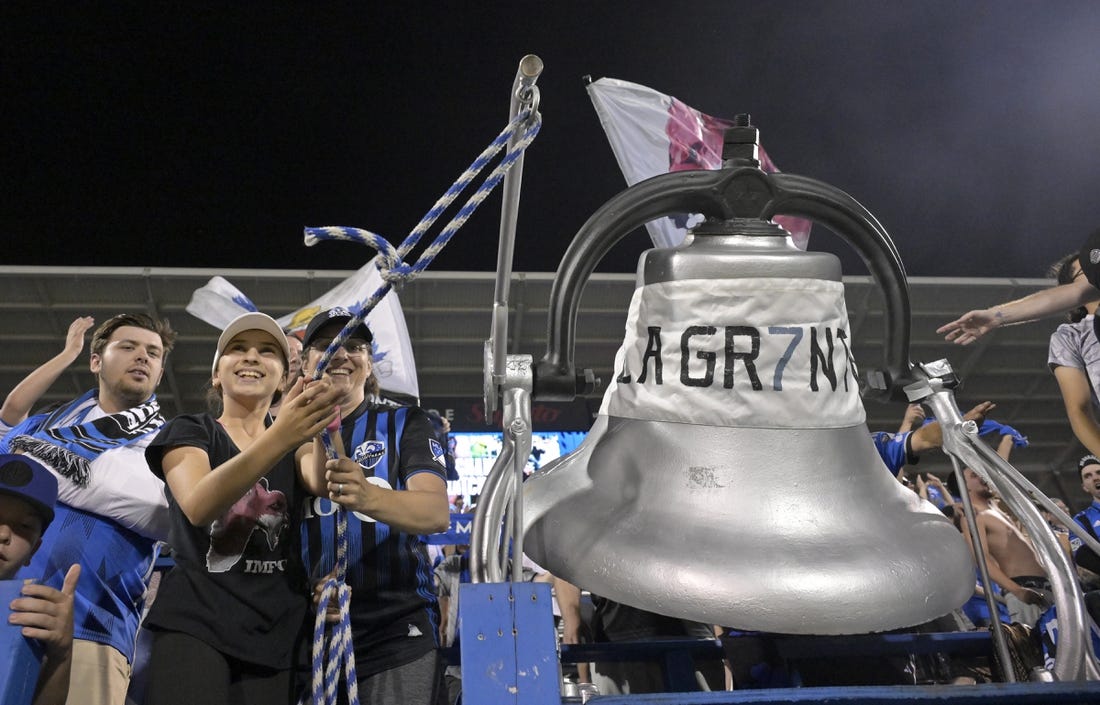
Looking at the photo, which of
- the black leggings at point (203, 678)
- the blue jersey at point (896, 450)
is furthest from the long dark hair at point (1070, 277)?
the black leggings at point (203, 678)

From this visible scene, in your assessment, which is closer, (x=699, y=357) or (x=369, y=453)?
(x=699, y=357)

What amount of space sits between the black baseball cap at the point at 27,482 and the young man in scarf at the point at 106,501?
261 mm

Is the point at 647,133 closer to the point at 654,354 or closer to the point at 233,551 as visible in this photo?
the point at 233,551

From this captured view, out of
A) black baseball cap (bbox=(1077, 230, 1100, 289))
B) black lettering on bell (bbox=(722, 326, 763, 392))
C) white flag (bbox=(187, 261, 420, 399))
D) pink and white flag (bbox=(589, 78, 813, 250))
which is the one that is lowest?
black lettering on bell (bbox=(722, 326, 763, 392))

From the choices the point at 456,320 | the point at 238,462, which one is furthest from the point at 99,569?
the point at 456,320

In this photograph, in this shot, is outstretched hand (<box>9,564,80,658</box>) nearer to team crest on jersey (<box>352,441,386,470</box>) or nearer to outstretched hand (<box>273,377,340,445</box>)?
outstretched hand (<box>273,377,340,445</box>)

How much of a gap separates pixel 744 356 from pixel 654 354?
11cm

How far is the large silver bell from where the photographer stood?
94 cm

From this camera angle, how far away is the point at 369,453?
201cm

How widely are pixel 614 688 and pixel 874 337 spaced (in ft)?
31.7

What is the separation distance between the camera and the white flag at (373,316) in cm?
512

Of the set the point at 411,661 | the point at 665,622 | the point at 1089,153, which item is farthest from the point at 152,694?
the point at 1089,153

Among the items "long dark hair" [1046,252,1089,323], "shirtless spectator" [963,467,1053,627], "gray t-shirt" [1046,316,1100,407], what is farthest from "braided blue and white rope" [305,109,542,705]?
"shirtless spectator" [963,467,1053,627]

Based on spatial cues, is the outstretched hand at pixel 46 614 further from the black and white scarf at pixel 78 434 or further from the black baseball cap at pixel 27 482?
the black and white scarf at pixel 78 434
